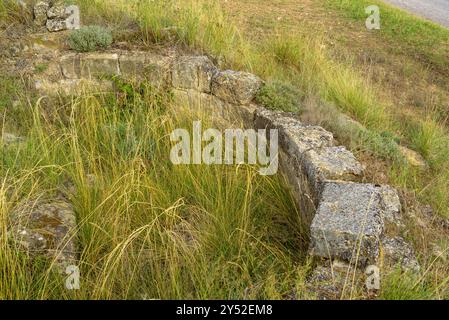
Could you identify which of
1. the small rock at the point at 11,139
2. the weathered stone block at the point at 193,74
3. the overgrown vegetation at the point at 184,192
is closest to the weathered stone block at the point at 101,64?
the overgrown vegetation at the point at 184,192

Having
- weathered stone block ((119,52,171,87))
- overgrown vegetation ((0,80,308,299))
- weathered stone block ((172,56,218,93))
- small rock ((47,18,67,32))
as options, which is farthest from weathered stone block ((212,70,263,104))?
small rock ((47,18,67,32))

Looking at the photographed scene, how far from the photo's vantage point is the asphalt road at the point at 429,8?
9.91 meters

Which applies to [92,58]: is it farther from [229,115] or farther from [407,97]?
[407,97]

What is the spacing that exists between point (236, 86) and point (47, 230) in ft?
7.55

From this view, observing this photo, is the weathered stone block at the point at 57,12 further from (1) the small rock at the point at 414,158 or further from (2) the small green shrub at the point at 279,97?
(1) the small rock at the point at 414,158

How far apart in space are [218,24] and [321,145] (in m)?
2.40

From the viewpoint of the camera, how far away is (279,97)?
4.66 meters

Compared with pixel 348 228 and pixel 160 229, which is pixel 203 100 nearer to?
pixel 160 229

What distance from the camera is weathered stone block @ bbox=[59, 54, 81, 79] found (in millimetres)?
5180

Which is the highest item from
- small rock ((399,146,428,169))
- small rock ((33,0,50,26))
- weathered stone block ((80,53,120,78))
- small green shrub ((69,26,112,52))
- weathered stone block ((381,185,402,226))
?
small rock ((33,0,50,26))

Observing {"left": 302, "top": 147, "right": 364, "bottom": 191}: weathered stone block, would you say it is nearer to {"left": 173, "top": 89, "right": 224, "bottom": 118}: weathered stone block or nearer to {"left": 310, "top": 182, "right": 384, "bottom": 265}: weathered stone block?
{"left": 310, "top": 182, "right": 384, "bottom": 265}: weathered stone block

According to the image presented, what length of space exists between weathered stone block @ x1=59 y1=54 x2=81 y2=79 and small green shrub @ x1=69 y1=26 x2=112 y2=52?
0.14 meters

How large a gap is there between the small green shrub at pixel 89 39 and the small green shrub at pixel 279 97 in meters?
1.76

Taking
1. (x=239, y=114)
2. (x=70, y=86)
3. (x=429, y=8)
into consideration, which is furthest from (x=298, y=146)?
(x=429, y=8)
